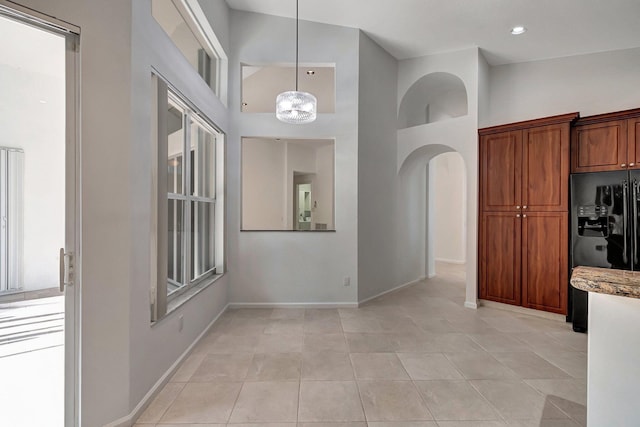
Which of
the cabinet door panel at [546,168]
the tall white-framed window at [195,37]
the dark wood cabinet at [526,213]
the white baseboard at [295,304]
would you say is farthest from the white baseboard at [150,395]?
the cabinet door panel at [546,168]

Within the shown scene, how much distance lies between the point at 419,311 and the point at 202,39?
4.23m

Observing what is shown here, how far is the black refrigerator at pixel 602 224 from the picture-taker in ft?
10.5

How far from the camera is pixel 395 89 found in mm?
5035

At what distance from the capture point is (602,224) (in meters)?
3.36

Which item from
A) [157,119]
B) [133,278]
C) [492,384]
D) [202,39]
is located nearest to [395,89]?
[202,39]

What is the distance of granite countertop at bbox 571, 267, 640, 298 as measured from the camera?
107 cm

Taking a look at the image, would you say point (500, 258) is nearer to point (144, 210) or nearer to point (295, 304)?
point (295, 304)

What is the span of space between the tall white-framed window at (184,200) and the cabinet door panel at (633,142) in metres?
4.51

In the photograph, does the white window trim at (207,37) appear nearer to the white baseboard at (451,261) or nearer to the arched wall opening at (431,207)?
the arched wall opening at (431,207)

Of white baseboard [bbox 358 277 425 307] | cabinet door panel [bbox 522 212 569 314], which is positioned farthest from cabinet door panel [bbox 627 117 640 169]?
white baseboard [bbox 358 277 425 307]

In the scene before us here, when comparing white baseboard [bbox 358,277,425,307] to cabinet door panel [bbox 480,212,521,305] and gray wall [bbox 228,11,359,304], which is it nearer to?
gray wall [bbox 228,11,359,304]

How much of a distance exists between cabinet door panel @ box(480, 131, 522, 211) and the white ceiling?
1.30 metres

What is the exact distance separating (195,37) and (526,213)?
4.42 meters

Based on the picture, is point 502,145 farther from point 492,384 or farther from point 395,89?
point 492,384
